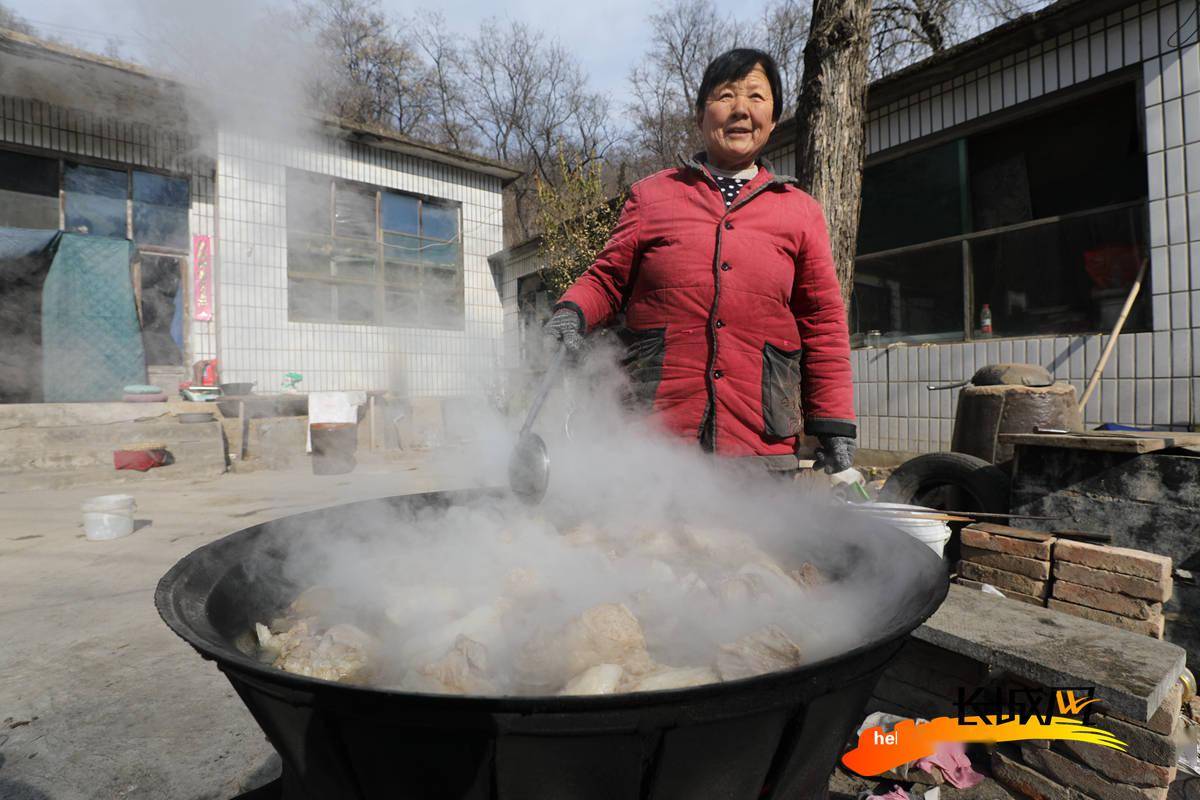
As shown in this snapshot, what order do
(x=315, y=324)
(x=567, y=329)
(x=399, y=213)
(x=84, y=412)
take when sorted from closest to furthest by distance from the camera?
(x=567, y=329), (x=84, y=412), (x=315, y=324), (x=399, y=213)

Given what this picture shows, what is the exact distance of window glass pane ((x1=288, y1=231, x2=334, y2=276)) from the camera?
29.2 feet

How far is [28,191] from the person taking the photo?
817cm

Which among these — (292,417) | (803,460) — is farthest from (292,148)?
(803,460)

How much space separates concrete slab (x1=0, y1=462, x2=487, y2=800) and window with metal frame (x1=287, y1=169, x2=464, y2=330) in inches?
200

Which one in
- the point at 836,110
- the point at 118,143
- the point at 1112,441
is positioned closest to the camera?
the point at 1112,441

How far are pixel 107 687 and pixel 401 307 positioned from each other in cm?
887

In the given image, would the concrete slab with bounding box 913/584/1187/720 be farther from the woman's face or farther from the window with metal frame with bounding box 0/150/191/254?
the window with metal frame with bounding box 0/150/191/254

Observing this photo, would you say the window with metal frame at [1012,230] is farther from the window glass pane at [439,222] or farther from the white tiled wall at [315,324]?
the window glass pane at [439,222]

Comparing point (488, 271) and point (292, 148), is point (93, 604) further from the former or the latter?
point (488, 271)

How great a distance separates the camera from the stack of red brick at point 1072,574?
2.11m

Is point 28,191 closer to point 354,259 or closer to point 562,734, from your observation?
point 354,259

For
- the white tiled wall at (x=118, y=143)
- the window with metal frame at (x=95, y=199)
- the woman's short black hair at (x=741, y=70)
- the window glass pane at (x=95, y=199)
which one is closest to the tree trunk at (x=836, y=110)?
the woman's short black hair at (x=741, y=70)

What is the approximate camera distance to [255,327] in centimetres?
892

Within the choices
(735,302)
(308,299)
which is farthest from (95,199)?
(735,302)
